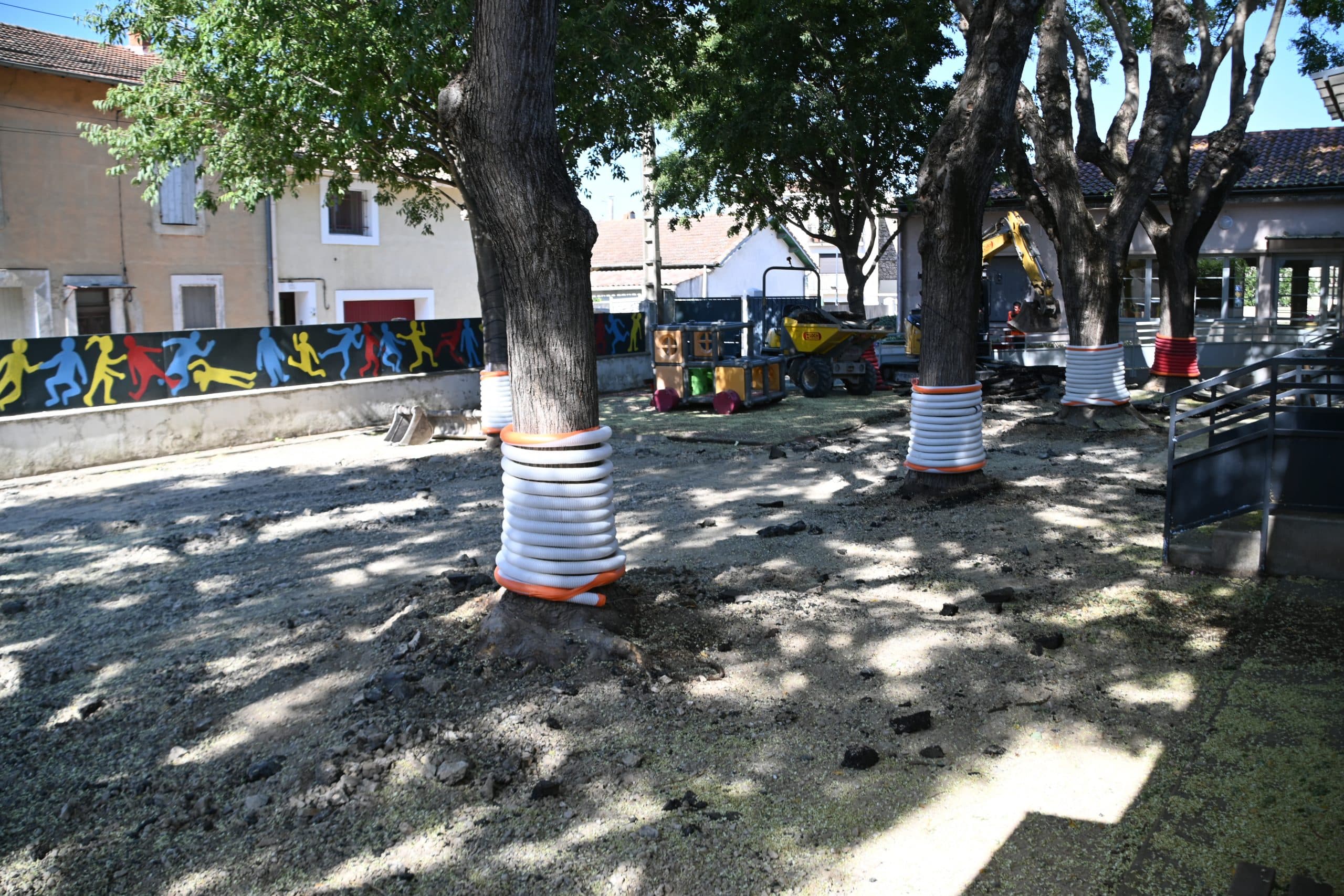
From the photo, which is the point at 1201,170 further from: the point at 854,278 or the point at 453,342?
the point at 453,342

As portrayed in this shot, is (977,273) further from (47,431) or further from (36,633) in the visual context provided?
(47,431)

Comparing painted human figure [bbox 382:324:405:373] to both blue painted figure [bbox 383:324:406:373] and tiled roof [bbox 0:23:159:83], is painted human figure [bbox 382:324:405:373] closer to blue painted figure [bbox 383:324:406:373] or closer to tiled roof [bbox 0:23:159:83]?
blue painted figure [bbox 383:324:406:373]

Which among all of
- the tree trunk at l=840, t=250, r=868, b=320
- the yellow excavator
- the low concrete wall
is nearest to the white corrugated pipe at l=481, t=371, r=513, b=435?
the low concrete wall

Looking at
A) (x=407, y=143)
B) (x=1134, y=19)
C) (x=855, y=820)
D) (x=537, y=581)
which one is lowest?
(x=855, y=820)

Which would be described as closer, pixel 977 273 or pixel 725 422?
pixel 977 273

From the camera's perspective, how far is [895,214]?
2781 cm

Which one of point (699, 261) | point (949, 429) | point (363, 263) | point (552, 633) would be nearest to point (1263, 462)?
point (949, 429)

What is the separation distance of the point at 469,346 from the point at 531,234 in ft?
41.9

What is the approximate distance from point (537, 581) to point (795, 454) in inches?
303

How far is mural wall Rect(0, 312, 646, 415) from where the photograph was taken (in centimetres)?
1233

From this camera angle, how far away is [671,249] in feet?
153

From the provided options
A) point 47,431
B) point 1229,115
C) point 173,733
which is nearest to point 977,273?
point 173,733

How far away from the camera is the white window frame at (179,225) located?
66.4ft

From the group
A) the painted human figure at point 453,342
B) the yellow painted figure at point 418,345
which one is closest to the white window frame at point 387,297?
the painted human figure at point 453,342
